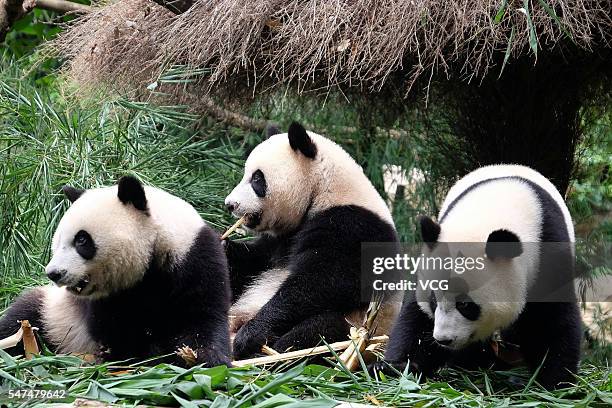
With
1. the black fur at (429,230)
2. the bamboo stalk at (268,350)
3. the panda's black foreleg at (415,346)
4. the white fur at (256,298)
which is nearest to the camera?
the black fur at (429,230)

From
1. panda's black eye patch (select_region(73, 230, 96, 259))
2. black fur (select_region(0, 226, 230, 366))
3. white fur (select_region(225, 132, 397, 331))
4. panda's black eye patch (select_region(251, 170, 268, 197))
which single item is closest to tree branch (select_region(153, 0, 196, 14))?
white fur (select_region(225, 132, 397, 331))

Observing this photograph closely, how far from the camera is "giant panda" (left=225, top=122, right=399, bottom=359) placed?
4121 mm

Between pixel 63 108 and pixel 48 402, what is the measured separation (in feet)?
9.97

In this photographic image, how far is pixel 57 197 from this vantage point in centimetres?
486

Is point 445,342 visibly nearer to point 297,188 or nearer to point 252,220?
point 297,188

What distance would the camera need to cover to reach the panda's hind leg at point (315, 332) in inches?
159

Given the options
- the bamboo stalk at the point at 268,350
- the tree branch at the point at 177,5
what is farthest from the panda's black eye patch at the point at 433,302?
the tree branch at the point at 177,5

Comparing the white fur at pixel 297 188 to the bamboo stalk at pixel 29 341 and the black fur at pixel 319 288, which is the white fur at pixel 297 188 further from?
the bamboo stalk at pixel 29 341

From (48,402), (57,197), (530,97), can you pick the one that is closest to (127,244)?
(48,402)

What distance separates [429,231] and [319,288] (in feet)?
2.55

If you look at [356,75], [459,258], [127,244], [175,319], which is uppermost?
[356,75]

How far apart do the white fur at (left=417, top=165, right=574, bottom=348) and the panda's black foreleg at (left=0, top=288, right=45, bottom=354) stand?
1636mm

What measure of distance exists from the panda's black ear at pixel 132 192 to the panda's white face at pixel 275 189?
0.90 m

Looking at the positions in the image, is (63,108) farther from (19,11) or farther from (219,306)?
(219,306)
